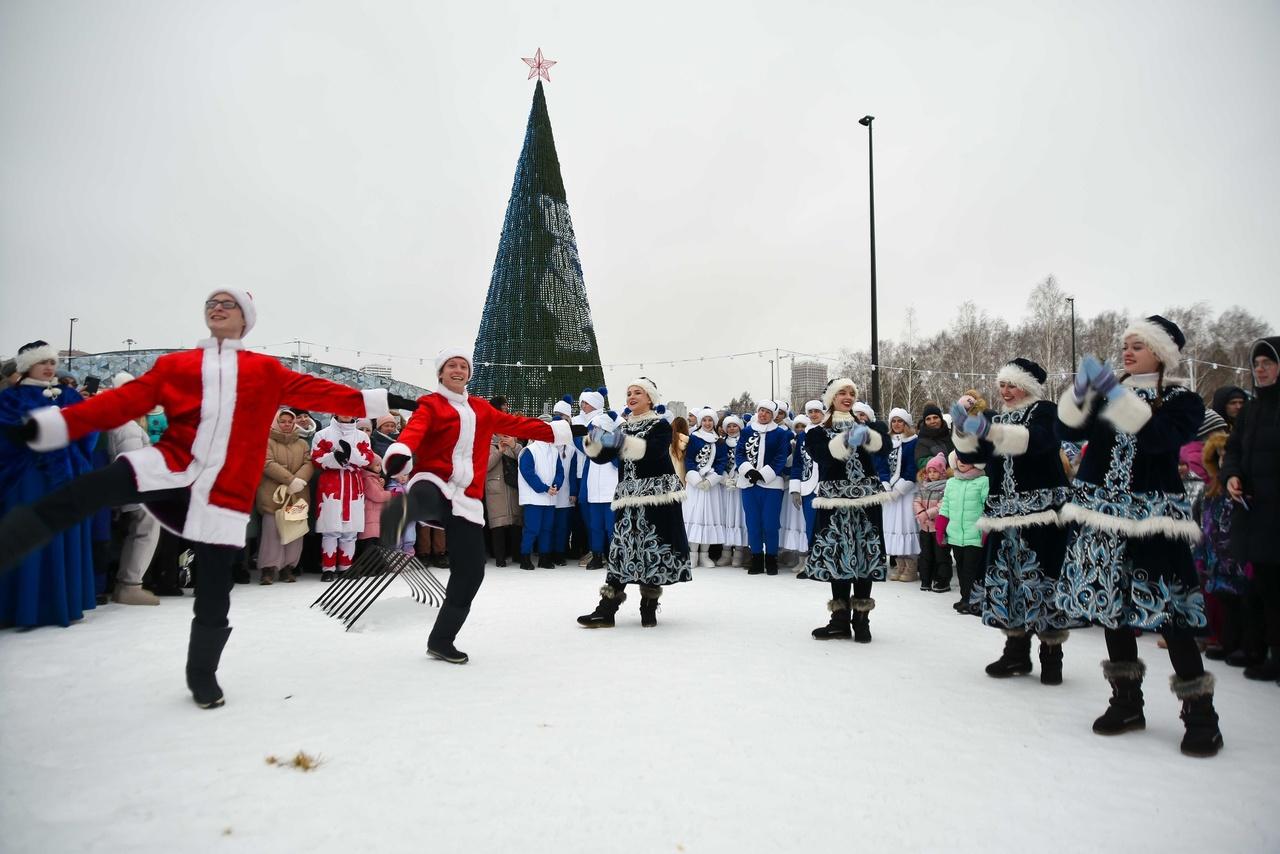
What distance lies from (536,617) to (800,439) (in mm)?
4606

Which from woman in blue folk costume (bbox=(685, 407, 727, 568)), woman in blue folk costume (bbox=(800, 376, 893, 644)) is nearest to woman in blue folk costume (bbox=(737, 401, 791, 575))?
woman in blue folk costume (bbox=(685, 407, 727, 568))

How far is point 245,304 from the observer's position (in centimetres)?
396

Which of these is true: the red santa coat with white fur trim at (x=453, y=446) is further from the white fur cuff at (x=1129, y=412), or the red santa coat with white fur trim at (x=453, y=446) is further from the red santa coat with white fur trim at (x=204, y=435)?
the white fur cuff at (x=1129, y=412)

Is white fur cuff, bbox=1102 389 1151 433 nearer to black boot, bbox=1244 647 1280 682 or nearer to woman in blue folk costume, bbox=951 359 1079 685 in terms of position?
woman in blue folk costume, bbox=951 359 1079 685

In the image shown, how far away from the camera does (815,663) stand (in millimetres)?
4727

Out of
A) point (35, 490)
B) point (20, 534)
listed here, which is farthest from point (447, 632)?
point (35, 490)

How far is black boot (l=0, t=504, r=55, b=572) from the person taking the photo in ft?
9.53

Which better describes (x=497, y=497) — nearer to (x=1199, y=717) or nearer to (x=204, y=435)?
(x=204, y=435)

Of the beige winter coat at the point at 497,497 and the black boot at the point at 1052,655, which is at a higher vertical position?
the beige winter coat at the point at 497,497

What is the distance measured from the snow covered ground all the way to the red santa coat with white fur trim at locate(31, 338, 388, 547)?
38.1 inches

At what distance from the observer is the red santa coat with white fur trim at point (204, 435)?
11.4ft

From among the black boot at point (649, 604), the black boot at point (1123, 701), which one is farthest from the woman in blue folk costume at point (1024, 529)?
the black boot at point (649, 604)

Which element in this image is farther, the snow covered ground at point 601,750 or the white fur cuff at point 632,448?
the white fur cuff at point 632,448

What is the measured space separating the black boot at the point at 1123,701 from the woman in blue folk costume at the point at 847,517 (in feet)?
5.80
